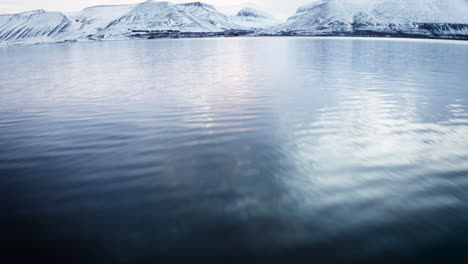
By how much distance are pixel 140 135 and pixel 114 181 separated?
4.26 meters

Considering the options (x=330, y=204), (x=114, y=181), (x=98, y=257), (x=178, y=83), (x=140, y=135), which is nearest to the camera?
(x=98, y=257)

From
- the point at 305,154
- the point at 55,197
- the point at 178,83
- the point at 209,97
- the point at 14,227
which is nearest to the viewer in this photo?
the point at 14,227

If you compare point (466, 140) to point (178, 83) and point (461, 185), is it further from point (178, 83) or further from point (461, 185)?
point (178, 83)

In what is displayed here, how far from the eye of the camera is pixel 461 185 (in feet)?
26.1

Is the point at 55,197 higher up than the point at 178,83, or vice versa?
the point at 178,83

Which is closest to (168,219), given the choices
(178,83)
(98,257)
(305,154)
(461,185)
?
(98,257)

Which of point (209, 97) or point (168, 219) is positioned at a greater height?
point (209, 97)

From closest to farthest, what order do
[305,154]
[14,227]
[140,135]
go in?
[14,227]
[305,154]
[140,135]

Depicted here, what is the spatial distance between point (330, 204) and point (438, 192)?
2.96 meters

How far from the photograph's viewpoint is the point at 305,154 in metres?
10.1

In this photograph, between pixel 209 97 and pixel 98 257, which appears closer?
pixel 98 257

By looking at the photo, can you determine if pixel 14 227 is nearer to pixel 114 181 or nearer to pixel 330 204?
pixel 114 181

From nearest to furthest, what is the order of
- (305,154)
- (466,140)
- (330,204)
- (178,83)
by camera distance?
(330,204) → (305,154) → (466,140) → (178,83)

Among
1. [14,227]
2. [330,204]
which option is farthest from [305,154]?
[14,227]
